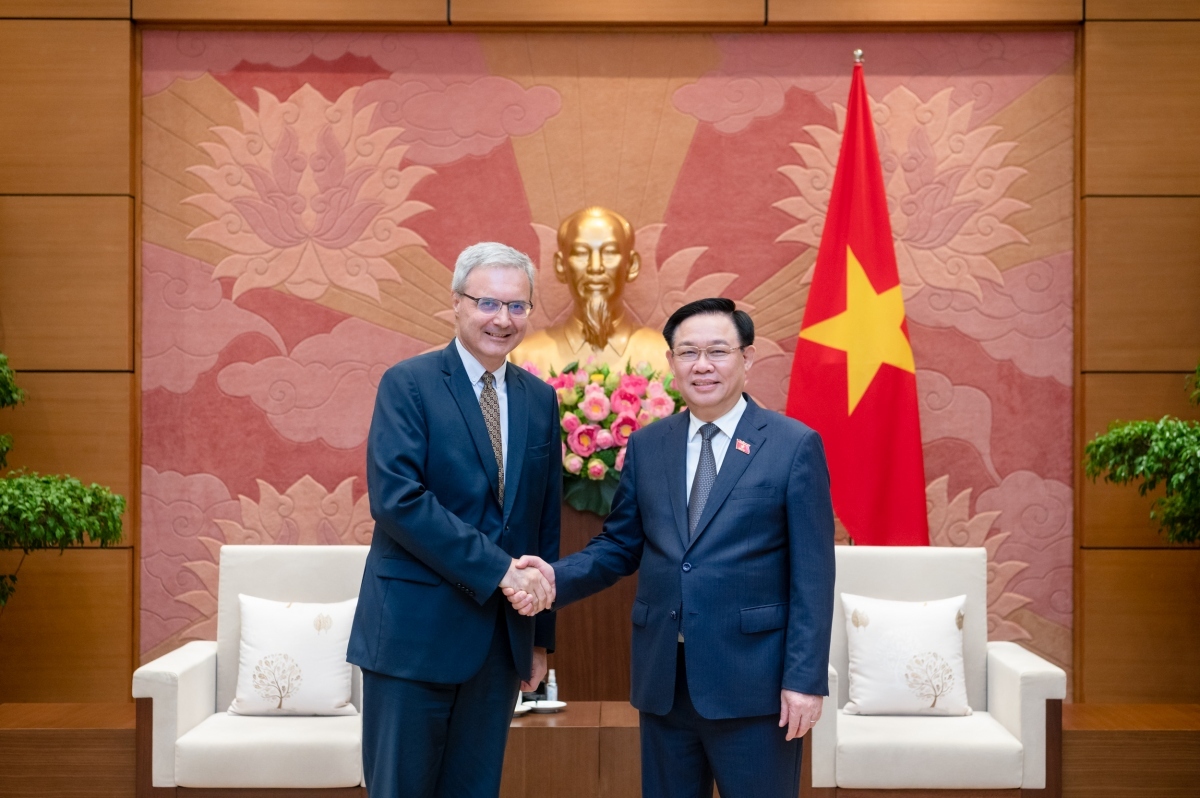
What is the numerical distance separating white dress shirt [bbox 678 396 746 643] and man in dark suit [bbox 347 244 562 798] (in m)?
0.33

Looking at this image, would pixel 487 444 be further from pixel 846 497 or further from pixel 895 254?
pixel 895 254

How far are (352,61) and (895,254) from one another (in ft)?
7.47

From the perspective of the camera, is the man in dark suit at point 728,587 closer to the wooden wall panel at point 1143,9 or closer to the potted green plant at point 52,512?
the potted green plant at point 52,512

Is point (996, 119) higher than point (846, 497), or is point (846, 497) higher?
point (996, 119)

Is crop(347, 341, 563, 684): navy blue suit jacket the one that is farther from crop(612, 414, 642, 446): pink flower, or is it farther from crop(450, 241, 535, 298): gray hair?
crop(612, 414, 642, 446): pink flower

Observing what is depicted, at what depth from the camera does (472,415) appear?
90.7 inches

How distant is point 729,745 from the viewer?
2.19 m

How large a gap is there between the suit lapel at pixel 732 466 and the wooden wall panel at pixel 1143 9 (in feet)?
9.76

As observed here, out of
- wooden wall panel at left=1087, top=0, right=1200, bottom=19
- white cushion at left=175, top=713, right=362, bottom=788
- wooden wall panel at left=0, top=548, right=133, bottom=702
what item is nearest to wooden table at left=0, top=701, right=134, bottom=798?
white cushion at left=175, top=713, right=362, bottom=788

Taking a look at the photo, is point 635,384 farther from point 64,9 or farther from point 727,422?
point 64,9

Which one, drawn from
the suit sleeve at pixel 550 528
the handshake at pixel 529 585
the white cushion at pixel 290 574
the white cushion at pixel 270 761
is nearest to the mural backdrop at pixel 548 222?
the white cushion at pixel 290 574

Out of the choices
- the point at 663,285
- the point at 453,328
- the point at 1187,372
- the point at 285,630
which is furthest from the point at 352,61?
the point at 1187,372

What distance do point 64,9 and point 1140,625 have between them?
15.7ft

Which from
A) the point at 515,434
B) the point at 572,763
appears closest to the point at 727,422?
the point at 515,434
